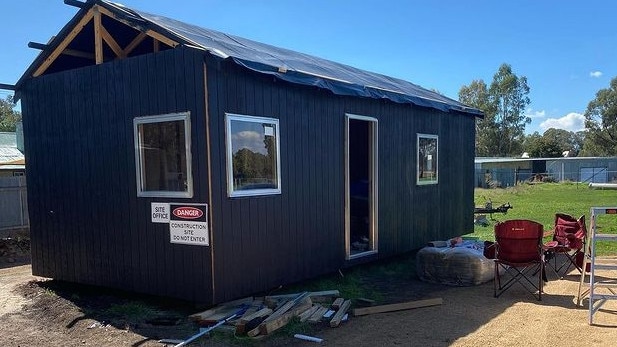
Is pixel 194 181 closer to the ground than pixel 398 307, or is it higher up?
higher up

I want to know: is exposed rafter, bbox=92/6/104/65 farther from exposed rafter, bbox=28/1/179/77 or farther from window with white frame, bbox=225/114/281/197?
window with white frame, bbox=225/114/281/197

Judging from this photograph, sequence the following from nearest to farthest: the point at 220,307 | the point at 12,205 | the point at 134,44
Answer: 1. the point at 220,307
2. the point at 134,44
3. the point at 12,205

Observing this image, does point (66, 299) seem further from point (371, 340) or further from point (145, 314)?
point (371, 340)

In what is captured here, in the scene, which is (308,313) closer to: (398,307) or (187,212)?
(398,307)

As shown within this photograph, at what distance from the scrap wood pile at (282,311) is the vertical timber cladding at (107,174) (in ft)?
0.91

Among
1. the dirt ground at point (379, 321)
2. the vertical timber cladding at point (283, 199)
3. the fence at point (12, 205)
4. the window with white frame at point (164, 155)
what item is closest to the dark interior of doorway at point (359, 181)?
the vertical timber cladding at point (283, 199)

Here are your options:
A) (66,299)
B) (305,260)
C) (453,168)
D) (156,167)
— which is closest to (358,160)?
(453,168)

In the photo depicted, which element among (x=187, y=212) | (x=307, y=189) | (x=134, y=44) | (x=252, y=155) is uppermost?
(x=134, y=44)

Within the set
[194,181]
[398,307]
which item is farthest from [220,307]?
[398,307]

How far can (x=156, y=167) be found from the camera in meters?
5.14

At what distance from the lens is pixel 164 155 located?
5031 mm

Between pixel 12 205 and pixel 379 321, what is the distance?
9.19 metres

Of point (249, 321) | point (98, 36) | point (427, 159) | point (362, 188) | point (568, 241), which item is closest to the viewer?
point (249, 321)

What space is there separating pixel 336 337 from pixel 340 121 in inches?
124
